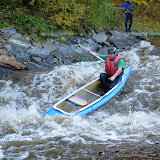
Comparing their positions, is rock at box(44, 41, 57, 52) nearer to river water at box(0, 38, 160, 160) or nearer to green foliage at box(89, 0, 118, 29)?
river water at box(0, 38, 160, 160)

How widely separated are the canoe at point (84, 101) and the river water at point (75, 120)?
17 cm

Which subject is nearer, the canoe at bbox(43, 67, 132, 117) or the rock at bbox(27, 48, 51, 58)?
the canoe at bbox(43, 67, 132, 117)

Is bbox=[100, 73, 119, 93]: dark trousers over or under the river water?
over

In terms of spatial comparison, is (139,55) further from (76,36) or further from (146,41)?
(76,36)

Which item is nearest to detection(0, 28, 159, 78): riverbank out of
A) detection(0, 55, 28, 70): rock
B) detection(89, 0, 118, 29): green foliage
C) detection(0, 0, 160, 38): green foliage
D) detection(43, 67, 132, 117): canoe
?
detection(0, 55, 28, 70): rock

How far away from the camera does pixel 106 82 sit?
6.15 meters

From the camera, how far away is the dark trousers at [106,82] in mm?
6066

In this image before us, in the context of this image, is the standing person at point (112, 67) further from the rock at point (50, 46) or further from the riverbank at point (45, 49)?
the rock at point (50, 46)

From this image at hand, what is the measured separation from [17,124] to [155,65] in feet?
17.9

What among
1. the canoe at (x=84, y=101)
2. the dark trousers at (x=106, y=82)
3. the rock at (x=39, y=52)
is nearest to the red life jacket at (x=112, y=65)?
the dark trousers at (x=106, y=82)

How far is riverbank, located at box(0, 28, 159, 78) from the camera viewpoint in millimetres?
7109

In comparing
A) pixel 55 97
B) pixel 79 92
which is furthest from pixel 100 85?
pixel 55 97

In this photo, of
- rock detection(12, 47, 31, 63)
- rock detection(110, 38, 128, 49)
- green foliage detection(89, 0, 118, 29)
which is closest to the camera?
rock detection(12, 47, 31, 63)

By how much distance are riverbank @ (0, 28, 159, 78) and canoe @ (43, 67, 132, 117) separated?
200cm
